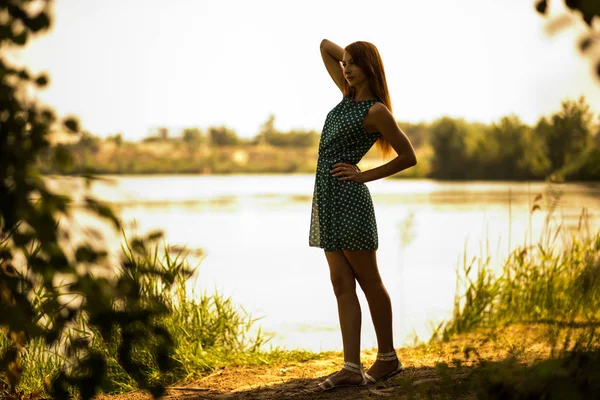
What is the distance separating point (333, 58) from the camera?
3.98 m

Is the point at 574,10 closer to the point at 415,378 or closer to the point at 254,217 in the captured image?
the point at 415,378

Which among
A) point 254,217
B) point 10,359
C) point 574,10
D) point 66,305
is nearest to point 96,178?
point 66,305

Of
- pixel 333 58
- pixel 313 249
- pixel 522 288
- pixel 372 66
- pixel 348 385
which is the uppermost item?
pixel 333 58

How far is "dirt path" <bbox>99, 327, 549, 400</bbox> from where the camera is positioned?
3.48 metres

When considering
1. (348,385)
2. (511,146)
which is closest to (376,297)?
(348,385)

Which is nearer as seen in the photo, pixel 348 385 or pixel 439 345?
pixel 348 385

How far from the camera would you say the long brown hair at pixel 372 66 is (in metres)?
3.52

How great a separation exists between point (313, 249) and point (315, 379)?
8.52 meters

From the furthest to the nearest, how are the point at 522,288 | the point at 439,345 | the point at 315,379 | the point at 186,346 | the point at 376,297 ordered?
1. the point at 522,288
2. the point at 439,345
3. the point at 186,346
4. the point at 315,379
5. the point at 376,297

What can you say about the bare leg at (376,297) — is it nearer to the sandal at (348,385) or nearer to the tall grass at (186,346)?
the sandal at (348,385)

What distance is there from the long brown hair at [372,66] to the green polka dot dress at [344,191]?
80 mm

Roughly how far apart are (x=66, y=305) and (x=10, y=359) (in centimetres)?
33

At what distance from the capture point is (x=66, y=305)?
174 centimetres

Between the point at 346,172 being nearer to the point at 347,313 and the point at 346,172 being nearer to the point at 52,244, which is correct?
the point at 347,313
